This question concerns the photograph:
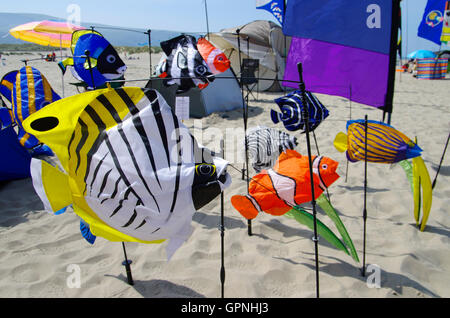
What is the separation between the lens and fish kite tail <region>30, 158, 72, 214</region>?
123 centimetres

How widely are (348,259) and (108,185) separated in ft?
5.76

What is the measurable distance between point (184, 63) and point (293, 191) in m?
1.57

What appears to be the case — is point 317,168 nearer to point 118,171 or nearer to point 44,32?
point 118,171

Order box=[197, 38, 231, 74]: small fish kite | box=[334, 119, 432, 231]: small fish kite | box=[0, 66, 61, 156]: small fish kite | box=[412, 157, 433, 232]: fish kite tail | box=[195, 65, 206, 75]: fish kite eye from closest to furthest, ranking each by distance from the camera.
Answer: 1. box=[334, 119, 432, 231]: small fish kite
2. box=[412, 157, 433, 232]: fish kite tail
3. box=[195, 65, 206, 75]: fish kite eye
4. box=[0, 66, 61, 156]: small fish kite
5. box=[197, 38, 231, 74]: small fish kite

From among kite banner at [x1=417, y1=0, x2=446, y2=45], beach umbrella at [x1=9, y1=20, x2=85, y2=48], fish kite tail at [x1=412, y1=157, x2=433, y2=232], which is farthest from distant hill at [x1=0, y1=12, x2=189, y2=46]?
kite banner at [x1=417, y1=0, x2=446, y2=45]

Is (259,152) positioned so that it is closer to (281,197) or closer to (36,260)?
(281,197)

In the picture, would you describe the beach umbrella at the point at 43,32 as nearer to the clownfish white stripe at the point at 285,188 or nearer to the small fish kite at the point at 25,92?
the small fish kite at the point at 25,92

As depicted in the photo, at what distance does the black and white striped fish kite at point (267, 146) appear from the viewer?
265 cm

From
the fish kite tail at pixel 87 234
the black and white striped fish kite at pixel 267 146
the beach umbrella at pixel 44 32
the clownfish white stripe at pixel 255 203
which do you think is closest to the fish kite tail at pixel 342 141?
the black and white striped fish kite at pixel 267 146

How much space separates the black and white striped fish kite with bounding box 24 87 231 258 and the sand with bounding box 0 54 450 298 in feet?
2.69

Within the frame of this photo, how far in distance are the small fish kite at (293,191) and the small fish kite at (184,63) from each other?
1115mm

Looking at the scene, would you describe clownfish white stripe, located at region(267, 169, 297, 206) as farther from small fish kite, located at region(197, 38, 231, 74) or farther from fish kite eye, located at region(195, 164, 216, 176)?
small fish kite, located at region(197, 38, 231, 74)

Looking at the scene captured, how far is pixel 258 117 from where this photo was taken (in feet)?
21.1
